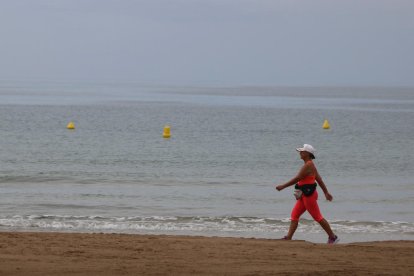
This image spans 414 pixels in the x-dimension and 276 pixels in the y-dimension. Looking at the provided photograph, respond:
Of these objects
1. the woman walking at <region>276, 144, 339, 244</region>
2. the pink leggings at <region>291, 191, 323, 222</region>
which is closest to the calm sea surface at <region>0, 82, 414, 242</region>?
the pink leggings at <region>291, 191, 323, 222</region>

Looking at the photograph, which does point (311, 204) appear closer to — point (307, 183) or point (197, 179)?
point (307, 183)

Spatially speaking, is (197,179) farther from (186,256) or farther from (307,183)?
(186,256)

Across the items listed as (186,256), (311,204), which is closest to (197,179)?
(311,204)

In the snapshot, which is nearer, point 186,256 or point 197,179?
point 186,256

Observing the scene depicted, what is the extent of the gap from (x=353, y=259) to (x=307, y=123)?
57393mm

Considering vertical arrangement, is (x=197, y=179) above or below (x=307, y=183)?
below

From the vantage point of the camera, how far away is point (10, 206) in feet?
65.2

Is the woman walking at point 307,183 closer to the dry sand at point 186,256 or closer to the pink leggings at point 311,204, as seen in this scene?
the pink leggings at point 311,204

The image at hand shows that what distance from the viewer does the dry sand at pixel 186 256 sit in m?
9.73

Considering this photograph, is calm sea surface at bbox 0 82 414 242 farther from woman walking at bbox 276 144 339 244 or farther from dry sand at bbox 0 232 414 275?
dry sand at bbox 0 232 414 275

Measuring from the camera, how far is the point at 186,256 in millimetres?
10664

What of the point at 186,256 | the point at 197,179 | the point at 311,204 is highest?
the point at 311,204

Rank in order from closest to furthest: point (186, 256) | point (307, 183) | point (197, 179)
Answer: point (186, 256) < point (307, 183) < point (197, 179)

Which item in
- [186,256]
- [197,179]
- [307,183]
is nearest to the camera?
[186,256]
